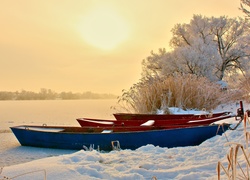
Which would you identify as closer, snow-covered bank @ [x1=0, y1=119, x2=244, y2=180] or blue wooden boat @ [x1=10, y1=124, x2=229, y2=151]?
snow-covered bank @ [x1=0, y1=119, x2=244, y2=180]

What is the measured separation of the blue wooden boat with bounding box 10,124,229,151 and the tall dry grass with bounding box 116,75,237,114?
15.2 ft

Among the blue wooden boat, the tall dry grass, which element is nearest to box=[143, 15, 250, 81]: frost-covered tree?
the tall dry grass

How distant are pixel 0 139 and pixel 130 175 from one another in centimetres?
573

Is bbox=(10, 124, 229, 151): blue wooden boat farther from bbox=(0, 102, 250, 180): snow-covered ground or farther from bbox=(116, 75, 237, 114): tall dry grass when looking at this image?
bbox=(116, 75, 237, 114): tall dry grass

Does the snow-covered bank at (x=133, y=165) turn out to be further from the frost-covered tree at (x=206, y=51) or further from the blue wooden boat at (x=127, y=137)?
the frost-covered tree at (x=206, y=51)

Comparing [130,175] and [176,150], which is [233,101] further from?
[130,175]

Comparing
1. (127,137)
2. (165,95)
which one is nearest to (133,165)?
(127,137)

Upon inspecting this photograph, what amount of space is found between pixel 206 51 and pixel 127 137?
18828 millimetres

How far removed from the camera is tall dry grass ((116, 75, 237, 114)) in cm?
1119

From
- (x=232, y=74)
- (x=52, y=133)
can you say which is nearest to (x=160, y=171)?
(x=52, y=133)

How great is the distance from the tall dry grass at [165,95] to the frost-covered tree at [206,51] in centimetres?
1088

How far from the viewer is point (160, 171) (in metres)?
2.86

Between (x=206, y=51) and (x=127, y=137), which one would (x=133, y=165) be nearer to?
(x=127, y=137)

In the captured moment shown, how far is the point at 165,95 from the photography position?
11078 mm
